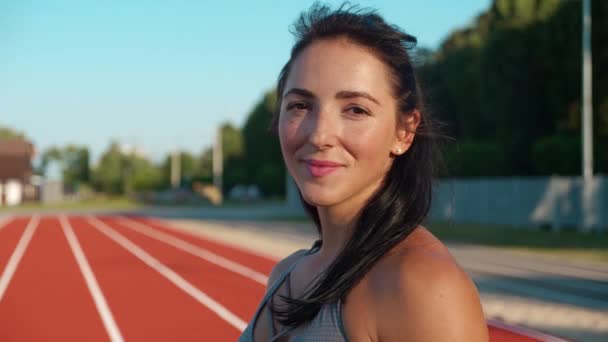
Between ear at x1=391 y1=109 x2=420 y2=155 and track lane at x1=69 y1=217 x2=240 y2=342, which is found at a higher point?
ear at x1=391 y1=109 x2=420 y2=155

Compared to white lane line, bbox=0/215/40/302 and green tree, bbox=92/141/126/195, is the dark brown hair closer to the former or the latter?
white lane line, bbox=0/215/40/302

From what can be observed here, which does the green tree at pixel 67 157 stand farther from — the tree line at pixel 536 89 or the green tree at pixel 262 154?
the tree line at pixel 536 89

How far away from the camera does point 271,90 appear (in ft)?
273

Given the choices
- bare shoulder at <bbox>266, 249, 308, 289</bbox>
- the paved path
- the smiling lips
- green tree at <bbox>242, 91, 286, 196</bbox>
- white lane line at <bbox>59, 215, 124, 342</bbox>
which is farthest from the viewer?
green tree at <bbox>242, 91, 286, 196</bbox>

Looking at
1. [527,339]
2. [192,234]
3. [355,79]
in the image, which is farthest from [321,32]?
[192,234]

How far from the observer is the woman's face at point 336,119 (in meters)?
1.30

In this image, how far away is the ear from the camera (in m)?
1.40

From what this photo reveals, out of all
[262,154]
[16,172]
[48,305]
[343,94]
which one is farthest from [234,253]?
[16,172]

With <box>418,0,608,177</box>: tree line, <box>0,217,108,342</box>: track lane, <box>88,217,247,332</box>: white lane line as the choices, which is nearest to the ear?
<box>88,217,247,332</box>: white lane line

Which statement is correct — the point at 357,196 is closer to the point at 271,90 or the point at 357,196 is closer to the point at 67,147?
the point at 271,90

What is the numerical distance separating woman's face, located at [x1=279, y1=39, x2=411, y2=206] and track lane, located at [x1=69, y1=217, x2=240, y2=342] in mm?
6386

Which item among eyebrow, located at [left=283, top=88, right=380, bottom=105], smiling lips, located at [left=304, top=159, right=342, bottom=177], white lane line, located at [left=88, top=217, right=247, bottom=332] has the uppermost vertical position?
eyebrow, located at [left=283, top=88, right=380, bottom=105]

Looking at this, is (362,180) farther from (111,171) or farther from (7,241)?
(111,171)

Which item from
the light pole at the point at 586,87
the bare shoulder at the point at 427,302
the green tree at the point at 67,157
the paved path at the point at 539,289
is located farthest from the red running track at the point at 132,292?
the green tree at the point at 67,157
